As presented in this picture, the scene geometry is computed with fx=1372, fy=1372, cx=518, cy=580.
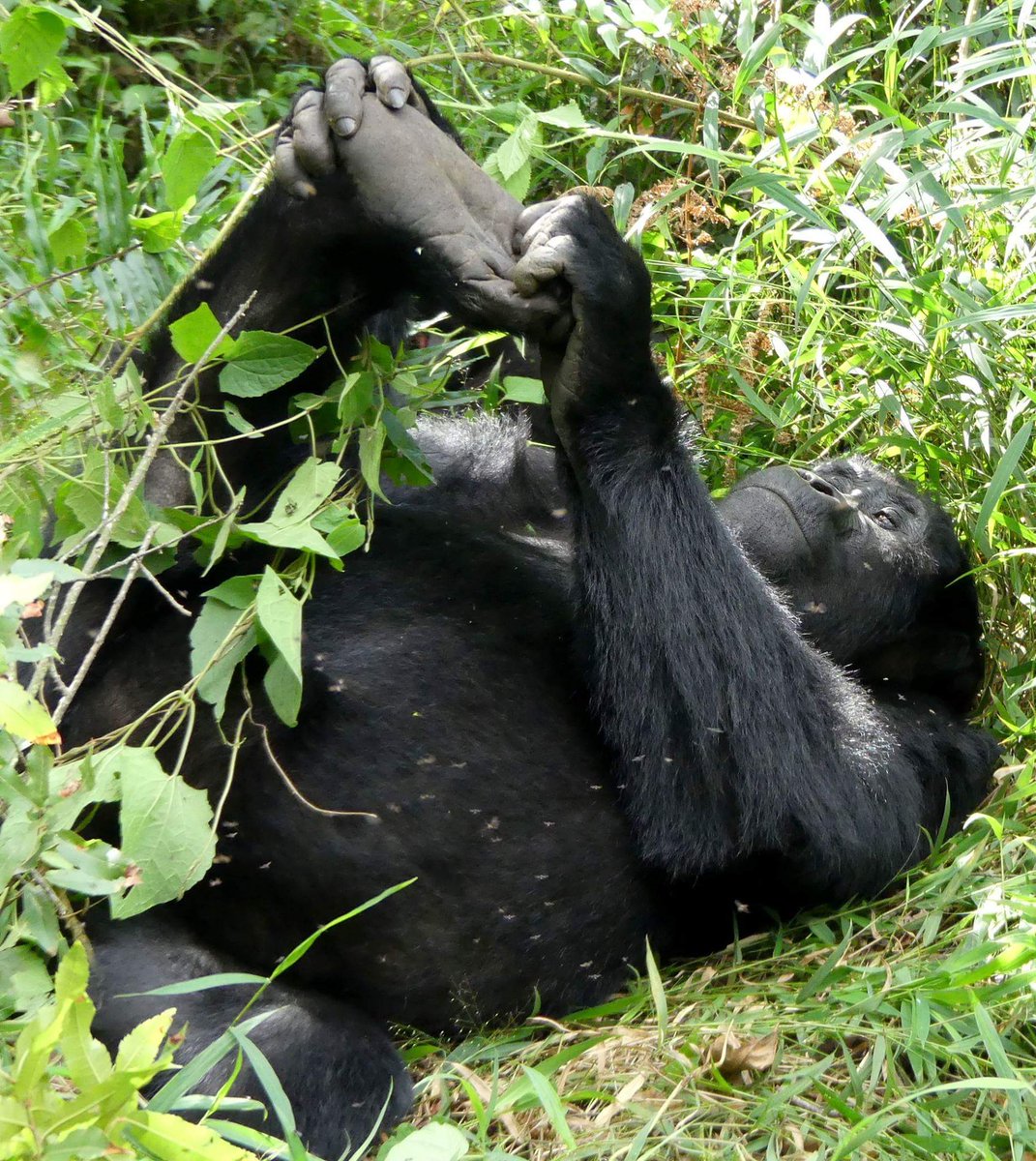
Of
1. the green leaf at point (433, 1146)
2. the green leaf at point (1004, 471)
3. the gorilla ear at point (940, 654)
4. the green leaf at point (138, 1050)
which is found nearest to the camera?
the green leaf at point (138, 1050)

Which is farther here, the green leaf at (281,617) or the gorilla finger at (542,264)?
the gorilla finger at (542,264)

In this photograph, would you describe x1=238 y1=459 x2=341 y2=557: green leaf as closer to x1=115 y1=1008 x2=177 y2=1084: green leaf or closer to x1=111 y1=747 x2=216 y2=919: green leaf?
x1=111 y1=747 x2=216 y2=919: green leaf

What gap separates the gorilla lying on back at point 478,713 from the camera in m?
1.84

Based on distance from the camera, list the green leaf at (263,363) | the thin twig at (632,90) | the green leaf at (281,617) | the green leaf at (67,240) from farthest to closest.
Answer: the thin twig at (632,90)
the green leaf at (67,240)
the green leaf at (263,363)
the green leaf at (281,617)

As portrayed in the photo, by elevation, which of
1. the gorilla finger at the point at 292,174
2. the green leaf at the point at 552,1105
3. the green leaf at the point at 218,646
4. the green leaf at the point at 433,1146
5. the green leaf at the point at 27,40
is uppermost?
the green leaf at the point at 27,40

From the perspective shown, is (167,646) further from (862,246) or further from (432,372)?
(862,246)

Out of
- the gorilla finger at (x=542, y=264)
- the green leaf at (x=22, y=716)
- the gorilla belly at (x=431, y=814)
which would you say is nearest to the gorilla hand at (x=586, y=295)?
the gorilla finger at (x=542, y=264)

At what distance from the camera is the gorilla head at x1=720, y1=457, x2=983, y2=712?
7.64ft

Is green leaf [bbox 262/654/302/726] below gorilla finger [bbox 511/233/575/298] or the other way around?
below

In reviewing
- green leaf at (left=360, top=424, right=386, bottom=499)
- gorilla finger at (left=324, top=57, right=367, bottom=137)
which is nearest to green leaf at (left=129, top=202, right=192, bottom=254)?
gorilla finger at (left=324, top=57, right=367, bottom=137)

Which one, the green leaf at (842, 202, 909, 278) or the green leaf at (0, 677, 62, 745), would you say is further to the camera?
the green leaf at (842, 202, 909, 278)

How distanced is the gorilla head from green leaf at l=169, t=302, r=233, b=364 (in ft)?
3.03

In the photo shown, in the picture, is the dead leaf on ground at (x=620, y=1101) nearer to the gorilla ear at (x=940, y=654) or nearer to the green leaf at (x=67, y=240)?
the gorilla ear at (x=940, y=654)

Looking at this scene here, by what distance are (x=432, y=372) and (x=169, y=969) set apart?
99cm
